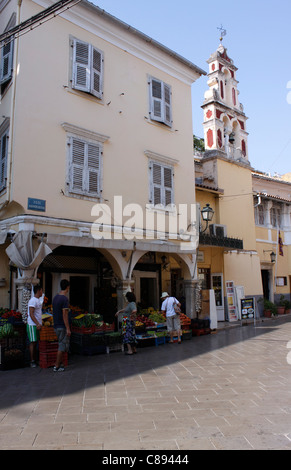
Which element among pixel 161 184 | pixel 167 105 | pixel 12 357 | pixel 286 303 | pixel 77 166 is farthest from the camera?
pixel 286 303

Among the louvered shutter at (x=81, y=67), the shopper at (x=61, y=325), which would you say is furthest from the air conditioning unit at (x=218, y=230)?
the shopper at (x=61, y=325)

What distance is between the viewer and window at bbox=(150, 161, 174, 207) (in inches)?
488

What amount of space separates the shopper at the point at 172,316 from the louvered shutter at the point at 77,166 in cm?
413

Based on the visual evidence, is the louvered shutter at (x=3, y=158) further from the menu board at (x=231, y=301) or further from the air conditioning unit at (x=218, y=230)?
the menu board at (x=231, y=301)

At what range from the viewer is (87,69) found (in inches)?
423

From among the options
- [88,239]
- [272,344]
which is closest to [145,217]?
[88,239]

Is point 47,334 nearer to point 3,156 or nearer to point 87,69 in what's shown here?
point 3,156

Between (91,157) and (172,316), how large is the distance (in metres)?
5.25

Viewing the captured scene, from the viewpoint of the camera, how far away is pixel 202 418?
463 cm

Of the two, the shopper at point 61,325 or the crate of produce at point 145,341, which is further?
the crate of produce at point 145,341

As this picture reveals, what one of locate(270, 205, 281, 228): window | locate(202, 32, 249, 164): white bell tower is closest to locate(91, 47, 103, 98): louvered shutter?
locate(202, 32, 249, 164): white bell tower

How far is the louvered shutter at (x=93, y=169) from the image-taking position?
1051 cm

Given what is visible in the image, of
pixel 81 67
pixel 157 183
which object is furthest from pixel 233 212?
pixel 81 67

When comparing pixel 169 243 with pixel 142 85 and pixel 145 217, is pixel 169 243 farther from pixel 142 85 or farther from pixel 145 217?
pixel 142 85
